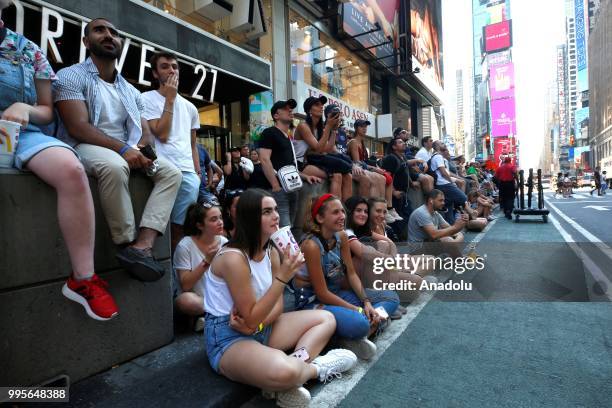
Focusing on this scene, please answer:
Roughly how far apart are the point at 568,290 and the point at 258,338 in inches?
152

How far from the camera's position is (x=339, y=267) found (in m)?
3.30

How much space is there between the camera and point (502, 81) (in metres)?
90.9

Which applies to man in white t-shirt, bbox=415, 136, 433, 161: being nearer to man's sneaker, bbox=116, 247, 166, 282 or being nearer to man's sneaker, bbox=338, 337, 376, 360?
man's sneaker, bbox=338, 337, 376, 360

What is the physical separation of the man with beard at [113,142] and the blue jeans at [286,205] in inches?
69.5

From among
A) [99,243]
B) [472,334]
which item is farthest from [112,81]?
[472,334]

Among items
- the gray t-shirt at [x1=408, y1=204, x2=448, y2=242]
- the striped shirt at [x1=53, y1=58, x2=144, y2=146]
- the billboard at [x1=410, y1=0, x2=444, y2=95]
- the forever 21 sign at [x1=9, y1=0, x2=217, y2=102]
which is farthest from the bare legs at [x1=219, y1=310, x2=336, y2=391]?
the billboard at [x1=410, y1=0, x2=444, y2=95]

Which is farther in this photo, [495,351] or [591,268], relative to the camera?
[591,268]

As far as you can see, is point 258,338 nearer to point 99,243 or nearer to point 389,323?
point 99,243

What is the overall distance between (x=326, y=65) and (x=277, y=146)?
42.0ft

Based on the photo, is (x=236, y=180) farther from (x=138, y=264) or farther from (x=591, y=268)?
(x=591, y=268)

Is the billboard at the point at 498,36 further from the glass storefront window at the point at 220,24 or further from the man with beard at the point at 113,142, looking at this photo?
the man with beard at the point at 113,142

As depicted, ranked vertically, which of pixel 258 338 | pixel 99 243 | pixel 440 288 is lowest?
pixel 440 288

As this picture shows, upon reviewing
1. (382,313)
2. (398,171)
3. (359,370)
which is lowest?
(359,370)

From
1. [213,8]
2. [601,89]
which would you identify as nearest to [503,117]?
[601,89]
